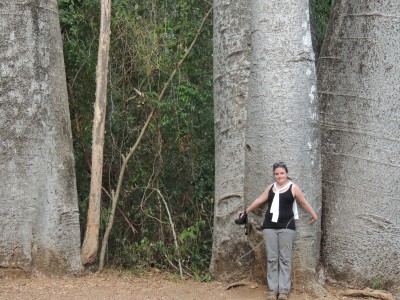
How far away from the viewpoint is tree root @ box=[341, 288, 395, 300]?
22.1 ft

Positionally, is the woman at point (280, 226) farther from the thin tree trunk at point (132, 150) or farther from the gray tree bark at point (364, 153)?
the thin tree trunk at point (132, 150)

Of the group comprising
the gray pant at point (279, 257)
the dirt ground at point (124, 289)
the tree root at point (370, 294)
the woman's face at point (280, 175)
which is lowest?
the dirt ground at point (124, 289)

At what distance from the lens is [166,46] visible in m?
9.32

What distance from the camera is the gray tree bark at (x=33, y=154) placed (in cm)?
762

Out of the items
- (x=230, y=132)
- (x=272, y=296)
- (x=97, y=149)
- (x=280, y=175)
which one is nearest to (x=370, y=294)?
(x=272, y=296)

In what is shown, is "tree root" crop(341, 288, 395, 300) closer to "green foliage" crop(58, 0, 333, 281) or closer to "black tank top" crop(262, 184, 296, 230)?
"black tank top" crop(262, 184, 296, 230)

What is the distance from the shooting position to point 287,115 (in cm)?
682

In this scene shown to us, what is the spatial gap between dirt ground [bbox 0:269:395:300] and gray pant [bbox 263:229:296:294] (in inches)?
7.2

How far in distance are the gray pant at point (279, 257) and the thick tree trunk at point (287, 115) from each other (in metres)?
0.18

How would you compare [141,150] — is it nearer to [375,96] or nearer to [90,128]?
[90,128]

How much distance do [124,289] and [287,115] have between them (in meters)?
2.31

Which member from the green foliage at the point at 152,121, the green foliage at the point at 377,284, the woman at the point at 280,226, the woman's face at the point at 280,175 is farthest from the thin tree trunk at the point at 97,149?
the green foliage at the point at 377,284

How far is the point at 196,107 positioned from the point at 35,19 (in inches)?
103

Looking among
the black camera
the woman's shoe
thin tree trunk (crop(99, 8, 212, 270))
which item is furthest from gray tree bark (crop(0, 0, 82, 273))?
the woman's shoe
